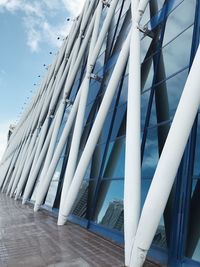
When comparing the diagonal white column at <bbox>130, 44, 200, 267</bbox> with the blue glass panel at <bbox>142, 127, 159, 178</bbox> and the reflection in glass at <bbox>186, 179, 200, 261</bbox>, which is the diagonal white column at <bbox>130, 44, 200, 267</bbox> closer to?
the reflection in glass at <bbox>186, 179, 200, 261</bbox>

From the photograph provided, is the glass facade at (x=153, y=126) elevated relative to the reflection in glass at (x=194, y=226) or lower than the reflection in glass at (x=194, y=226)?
elevated

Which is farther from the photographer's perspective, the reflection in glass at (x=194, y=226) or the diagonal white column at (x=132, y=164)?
the diagonal white column at (x=132, y=164)

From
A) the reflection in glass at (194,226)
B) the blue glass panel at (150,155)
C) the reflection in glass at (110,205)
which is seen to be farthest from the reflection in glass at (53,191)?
the reflection in glass at (194,226)

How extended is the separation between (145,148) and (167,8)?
5.22 metres

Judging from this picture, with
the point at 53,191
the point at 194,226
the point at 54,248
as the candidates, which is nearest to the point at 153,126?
the point at 194,226

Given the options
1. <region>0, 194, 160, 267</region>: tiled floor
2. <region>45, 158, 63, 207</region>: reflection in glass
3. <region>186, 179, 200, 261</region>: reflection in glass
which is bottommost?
<region>0, 194, 160, 267</region>: tiled floor

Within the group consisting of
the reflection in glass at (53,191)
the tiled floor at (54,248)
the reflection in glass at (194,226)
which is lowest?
the tiled floor at (54,248)

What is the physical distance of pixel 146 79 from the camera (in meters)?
12.3

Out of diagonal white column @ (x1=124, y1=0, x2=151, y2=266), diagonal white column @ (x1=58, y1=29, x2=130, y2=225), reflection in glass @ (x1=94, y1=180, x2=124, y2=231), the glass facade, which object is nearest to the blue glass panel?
the glass facade

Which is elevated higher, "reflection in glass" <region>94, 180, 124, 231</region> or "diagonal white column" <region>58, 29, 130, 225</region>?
"diagonal white column" <region>58, 29, 130, 225</region>

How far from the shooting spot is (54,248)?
8.98m

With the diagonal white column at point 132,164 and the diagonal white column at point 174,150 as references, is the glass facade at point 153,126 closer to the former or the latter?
the diagonal white column at point 132,164

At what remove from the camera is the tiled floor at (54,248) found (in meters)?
7.66

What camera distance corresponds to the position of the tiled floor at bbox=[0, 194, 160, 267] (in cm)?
766
